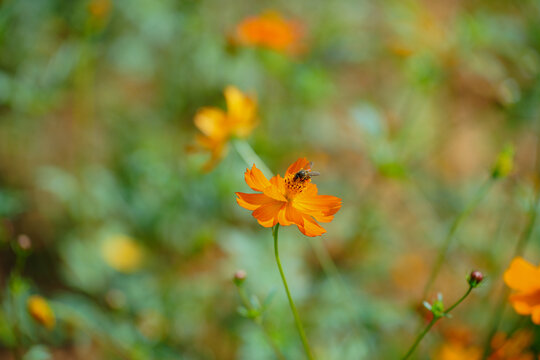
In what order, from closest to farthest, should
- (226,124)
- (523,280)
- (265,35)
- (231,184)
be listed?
(523,280) < (226,124) < (231,184) < (265,35)

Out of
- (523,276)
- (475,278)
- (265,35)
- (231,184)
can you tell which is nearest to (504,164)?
(523,276)

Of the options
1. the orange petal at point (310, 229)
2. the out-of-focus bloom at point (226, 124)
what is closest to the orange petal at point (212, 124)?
the out-of-focus bloom at point (226, 124)

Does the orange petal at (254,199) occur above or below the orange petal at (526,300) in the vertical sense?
below

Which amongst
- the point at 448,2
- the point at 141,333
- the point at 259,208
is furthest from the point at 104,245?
the point at 448,2

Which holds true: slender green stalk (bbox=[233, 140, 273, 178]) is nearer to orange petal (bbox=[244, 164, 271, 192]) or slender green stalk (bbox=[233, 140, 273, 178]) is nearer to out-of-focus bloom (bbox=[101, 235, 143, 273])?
orange petal (bbox=[244, 164, 271, 192])

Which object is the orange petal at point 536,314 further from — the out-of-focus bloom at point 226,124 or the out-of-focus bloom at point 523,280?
the out-of-focus bloom at point 226,124

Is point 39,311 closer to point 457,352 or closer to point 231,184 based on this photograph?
point 231,184

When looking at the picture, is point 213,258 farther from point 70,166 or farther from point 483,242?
point 483,242
